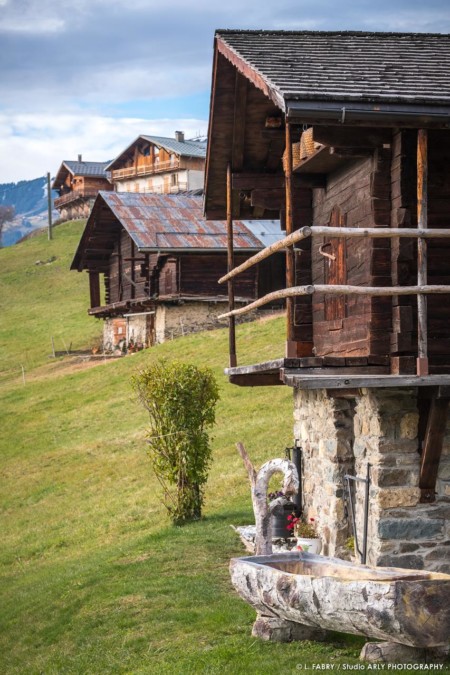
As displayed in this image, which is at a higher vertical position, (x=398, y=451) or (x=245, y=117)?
(x=245, y=117)

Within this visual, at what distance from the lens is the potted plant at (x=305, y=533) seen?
13.6 metres

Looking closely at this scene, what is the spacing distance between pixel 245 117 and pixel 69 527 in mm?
9613

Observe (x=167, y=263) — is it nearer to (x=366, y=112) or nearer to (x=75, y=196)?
(x=366, y=112)

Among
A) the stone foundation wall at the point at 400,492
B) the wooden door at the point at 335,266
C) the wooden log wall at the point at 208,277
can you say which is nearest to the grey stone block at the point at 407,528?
the stone foundation wall at the point at 400,492

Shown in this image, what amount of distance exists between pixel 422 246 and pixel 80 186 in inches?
3207

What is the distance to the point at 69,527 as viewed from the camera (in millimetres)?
20828

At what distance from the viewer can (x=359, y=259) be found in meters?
12.4

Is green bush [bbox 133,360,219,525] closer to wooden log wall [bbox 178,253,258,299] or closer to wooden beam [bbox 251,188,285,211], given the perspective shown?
wooden beam [bbox 251,188,285,211]

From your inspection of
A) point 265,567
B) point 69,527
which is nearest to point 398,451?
point 265,567

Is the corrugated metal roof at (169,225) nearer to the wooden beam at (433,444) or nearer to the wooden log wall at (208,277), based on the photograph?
the wooden log wall at (208,277)

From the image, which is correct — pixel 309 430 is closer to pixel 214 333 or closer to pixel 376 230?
pixel 376 230

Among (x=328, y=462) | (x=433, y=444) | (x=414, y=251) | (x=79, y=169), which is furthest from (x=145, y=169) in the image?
(x=433, y=444)

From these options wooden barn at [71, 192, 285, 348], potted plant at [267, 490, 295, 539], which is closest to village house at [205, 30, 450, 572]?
potted plant at [267, 490, 295, 539]

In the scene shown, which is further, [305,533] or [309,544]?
[305,533]
